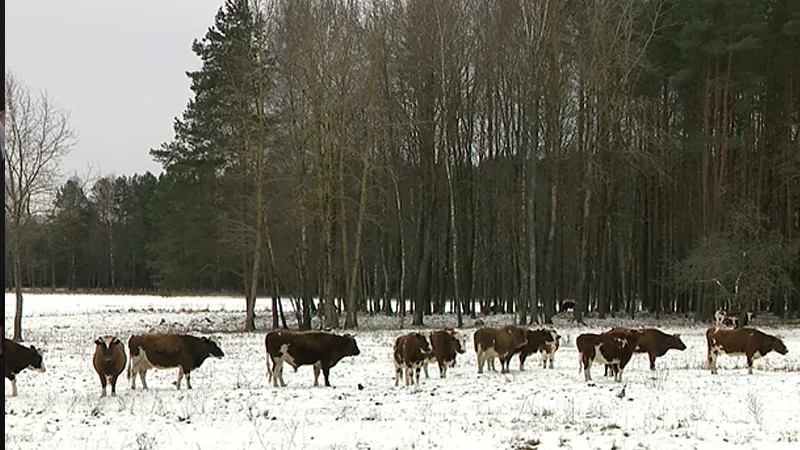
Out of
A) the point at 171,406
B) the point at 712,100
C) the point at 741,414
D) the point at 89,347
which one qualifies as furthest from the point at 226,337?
the point at 712,100

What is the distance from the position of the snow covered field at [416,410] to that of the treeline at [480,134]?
12764mm

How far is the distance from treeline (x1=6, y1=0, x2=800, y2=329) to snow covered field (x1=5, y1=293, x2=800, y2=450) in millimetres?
12764

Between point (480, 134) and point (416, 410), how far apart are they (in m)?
29.0

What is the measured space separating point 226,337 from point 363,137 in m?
10.7

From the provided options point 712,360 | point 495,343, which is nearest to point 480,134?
point 712,360

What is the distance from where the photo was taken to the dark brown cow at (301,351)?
47.1ft

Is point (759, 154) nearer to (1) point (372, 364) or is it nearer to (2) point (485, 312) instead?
(2) point (485, 312)

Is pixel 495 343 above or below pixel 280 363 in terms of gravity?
above

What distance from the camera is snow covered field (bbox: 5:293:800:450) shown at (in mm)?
9781

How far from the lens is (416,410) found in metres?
11.7

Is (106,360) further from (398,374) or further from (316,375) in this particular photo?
(398,374)

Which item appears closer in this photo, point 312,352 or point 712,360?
point 312,352

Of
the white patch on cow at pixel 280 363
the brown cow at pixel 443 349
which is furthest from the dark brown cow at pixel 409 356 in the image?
the white patch on cow at pixel 280 363

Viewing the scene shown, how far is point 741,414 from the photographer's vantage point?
11.3 metres
